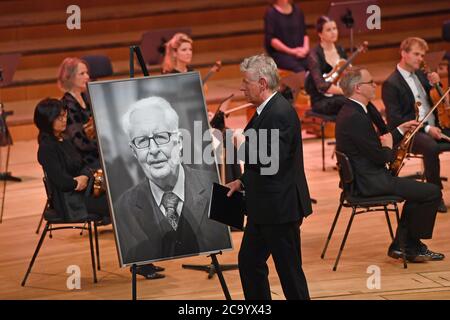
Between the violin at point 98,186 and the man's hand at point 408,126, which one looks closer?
the violin at point 98,186

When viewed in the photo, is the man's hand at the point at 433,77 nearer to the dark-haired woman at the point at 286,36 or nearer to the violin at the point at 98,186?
the dark-haired woman at the point at 286,36

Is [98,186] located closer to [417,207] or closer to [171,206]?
[171,206]

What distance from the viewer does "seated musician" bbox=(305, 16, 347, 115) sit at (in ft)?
27.7

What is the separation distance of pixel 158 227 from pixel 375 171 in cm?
170

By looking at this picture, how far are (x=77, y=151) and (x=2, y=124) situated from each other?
5.46 feet

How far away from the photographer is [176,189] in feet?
16.8

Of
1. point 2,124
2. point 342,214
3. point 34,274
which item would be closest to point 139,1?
point 2,124

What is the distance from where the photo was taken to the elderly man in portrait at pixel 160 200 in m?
5.05

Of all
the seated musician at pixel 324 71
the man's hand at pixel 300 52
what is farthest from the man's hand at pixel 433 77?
the man's hand at pixel 300 52

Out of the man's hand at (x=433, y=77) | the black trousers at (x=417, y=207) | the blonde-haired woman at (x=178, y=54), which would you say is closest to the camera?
the black trousers at (x=417, y=207)

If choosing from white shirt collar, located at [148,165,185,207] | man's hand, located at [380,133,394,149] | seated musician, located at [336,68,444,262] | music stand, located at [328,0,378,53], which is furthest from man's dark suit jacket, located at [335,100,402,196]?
music stand, located at [328,0,378,53]

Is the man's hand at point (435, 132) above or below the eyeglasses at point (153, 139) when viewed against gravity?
below

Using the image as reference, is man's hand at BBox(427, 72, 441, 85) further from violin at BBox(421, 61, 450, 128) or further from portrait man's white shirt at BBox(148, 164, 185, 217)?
portrait man's white shirt at BBox(148, 164, 185, 217)

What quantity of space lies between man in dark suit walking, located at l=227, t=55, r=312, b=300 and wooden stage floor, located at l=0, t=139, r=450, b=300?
828mm
